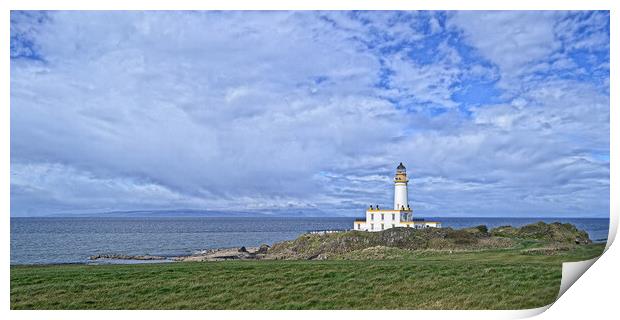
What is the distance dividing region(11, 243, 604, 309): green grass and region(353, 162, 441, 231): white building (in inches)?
813

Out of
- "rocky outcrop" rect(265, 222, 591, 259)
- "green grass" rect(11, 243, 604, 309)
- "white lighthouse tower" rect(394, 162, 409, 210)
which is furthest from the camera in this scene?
"white lighthouse tower" rect(394, 162, 409, 210)

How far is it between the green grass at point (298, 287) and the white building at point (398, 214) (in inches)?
813

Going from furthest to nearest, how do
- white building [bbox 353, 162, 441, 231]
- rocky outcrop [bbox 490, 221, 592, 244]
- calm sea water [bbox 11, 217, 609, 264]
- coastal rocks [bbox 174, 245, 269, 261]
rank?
calm sea water [bbox 11, 217, 609, 264]
white building [bbox 353, 162, 441, 231]
rocky outcrop [bbox 490, 221, 592, 244]
coastal rocks [bbox 174, 245, 269, 261]

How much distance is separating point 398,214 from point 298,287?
23723 mm

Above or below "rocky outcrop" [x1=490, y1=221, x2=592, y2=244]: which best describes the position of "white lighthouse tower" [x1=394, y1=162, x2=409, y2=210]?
above

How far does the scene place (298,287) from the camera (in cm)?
1298

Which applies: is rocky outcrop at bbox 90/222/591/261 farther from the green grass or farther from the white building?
the green grass

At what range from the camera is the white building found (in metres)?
35.9

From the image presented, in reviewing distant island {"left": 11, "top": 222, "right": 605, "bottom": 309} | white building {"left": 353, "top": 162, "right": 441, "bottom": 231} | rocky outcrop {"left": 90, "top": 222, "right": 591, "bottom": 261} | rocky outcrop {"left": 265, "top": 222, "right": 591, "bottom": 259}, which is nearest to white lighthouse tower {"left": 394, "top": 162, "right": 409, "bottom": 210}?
white building {"left": 353, "top": 162, "right": 441, "bottom": 231}

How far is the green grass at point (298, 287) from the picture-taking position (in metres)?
12.1

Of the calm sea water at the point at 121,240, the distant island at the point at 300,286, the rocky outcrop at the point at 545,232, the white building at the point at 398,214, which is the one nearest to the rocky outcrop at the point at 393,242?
the rocky outcrop at the point at 545,232

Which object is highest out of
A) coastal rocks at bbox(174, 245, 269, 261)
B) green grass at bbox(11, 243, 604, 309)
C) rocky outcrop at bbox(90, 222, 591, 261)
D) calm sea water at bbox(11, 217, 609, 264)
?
green grass at bbox(11, 243, 604, 309)

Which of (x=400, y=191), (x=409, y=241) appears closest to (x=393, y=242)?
(x=409, y=241)

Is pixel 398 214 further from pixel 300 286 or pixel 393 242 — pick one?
pixel 300 286
